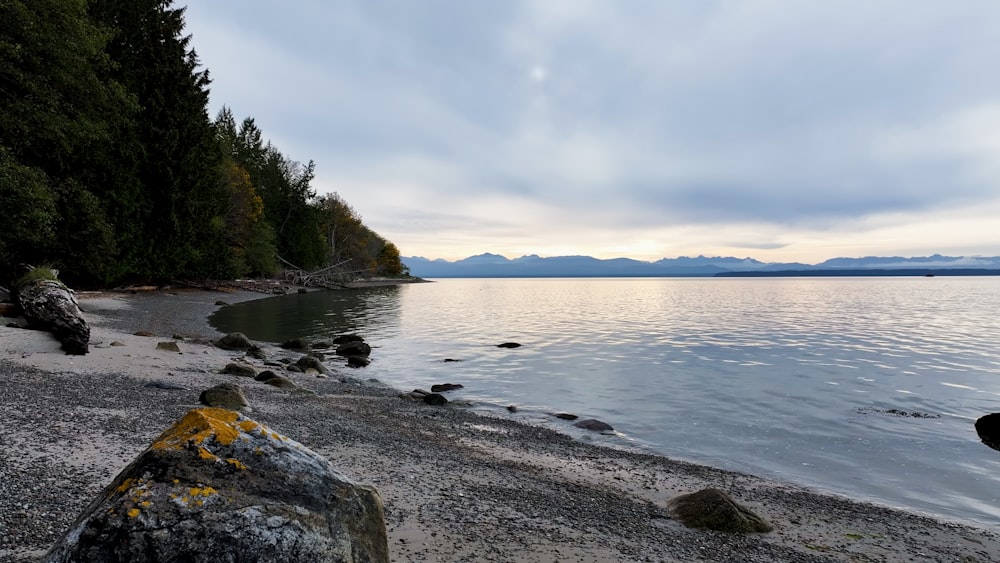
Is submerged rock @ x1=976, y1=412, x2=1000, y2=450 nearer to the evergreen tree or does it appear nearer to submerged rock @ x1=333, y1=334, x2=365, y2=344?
submerged rock @ x1=333, y1=334, x2=365, y2=344

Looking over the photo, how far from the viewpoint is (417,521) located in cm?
647

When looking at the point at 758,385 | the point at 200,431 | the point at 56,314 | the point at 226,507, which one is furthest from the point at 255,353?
the point at 758,385

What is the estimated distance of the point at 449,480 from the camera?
27.4ft

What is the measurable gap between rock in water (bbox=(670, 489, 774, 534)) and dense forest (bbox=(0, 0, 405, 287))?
30.3 metres

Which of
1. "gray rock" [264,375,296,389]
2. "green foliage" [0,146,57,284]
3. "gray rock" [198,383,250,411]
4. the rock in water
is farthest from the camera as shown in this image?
"green foliage" [0,146,57,284]

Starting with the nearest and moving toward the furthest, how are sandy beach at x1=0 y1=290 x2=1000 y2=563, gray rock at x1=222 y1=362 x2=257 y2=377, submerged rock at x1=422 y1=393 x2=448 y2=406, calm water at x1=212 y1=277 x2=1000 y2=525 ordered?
sandy beach at x1=0 y1=290 x2=1000 y2=563 < calm water at x1=212 y1=277 x2=1000 y2=525 < gray rock at x1=222 y1=362 x2=257 y2=377 < submerged rock at x1=422 y1=393 x2=448 y2=406

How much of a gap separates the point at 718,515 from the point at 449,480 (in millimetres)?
4193

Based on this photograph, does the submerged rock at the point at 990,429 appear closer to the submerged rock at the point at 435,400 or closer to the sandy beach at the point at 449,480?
the sandy beach at the point at 449,480

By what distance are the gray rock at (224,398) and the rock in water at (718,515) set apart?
908 cm

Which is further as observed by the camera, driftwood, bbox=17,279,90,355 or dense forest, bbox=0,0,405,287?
dense forest, bbox=0,0,405,287

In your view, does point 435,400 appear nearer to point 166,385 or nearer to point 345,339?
point 166,385

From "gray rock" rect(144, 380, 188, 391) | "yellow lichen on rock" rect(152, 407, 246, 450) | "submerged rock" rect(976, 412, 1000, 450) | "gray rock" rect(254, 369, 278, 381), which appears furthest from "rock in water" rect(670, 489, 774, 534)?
"gray rock" rect(254, 369, 278, 381)

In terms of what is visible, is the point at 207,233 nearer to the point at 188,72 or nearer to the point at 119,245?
the point at 119,245

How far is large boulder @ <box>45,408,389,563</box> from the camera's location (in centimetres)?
327
